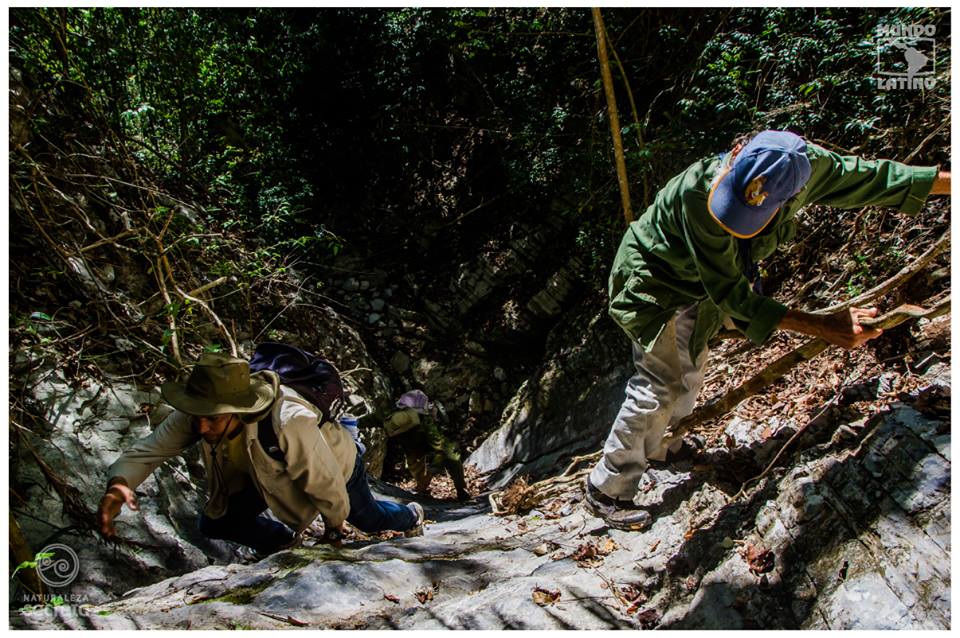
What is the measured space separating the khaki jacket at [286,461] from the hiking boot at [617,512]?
51.5 inches

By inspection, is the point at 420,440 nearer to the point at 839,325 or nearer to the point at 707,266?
the point at 707,266

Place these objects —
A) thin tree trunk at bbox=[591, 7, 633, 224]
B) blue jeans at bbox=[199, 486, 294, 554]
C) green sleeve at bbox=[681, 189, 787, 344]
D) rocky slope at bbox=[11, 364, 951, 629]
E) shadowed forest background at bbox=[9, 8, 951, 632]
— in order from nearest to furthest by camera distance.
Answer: rocky slope at bbox=[11, 364, 951, 629] → green sleeve at bbox=[681, 189, 787, 344] → blue jeans at bbox=[199, 486, 294, 554] → shadowed forest background at bbox=[9, 8, 951, 632] → thin tree trunk at bbox=[591, 7, 633, 224]

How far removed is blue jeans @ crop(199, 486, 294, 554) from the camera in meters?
2.76

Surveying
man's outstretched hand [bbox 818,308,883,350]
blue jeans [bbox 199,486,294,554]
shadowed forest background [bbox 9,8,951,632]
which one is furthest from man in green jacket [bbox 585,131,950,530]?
blue jeans [bbox 199,486,294,554]

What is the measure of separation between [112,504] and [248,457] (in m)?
0.55

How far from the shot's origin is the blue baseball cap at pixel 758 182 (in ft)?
6.23

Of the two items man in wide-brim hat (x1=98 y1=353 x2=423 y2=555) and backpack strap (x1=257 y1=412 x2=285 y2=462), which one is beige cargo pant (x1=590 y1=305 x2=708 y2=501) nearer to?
man in wide-brim hat (x1=98 y1=353 x2=423 y2=555)

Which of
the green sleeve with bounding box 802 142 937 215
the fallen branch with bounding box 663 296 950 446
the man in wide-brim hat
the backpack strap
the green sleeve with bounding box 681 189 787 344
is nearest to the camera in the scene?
the green sleeve with bounding box 681 189 787 344

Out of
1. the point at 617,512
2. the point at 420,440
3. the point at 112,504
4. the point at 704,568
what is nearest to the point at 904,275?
the point at 704,568

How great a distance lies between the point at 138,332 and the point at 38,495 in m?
1.47

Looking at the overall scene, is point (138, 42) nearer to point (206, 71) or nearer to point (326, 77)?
point (206, 71)

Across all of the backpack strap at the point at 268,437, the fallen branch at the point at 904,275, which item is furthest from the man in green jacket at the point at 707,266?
the backpack strap at the point at 268,437

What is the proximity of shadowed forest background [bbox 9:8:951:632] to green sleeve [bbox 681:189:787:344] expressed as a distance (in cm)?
105

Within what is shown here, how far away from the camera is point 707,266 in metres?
2.13
